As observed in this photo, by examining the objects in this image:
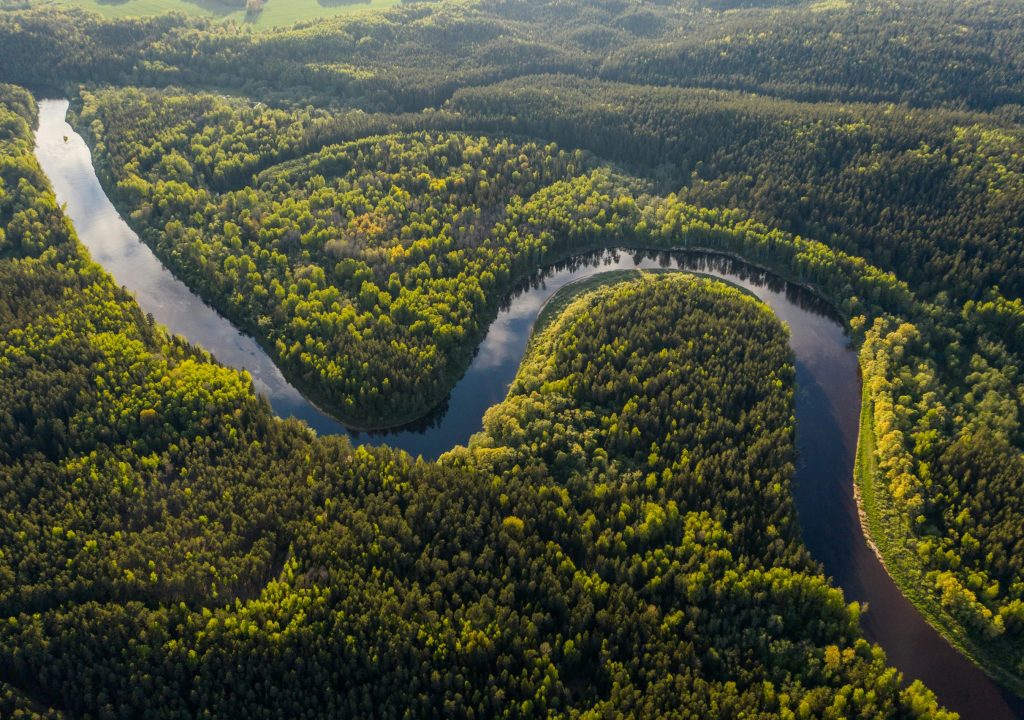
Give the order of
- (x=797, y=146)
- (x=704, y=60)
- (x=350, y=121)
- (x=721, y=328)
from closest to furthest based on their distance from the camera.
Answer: (x=721, y=328), (x=797, y=146), (x=350, y=121), (x=704, y=60)

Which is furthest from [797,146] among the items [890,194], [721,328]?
[721,328]

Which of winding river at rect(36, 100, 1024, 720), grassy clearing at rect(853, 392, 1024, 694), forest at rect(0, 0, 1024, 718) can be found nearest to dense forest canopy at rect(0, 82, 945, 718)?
forest at rect(0, 0, 1024, 718)

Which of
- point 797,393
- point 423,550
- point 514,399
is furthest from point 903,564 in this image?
point 423,550

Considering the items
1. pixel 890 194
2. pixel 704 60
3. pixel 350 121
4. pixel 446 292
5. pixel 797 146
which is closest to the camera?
pixel 446 292

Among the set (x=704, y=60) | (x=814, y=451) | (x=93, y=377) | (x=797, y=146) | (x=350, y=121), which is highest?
(x=704, y=60)

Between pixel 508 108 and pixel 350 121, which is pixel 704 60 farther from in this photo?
pixel 350 121

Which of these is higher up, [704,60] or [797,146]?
[704,60]

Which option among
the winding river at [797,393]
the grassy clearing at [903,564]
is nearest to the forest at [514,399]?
the grassy clearing at [903,564]

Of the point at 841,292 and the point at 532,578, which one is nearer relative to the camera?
the point at 532,578
